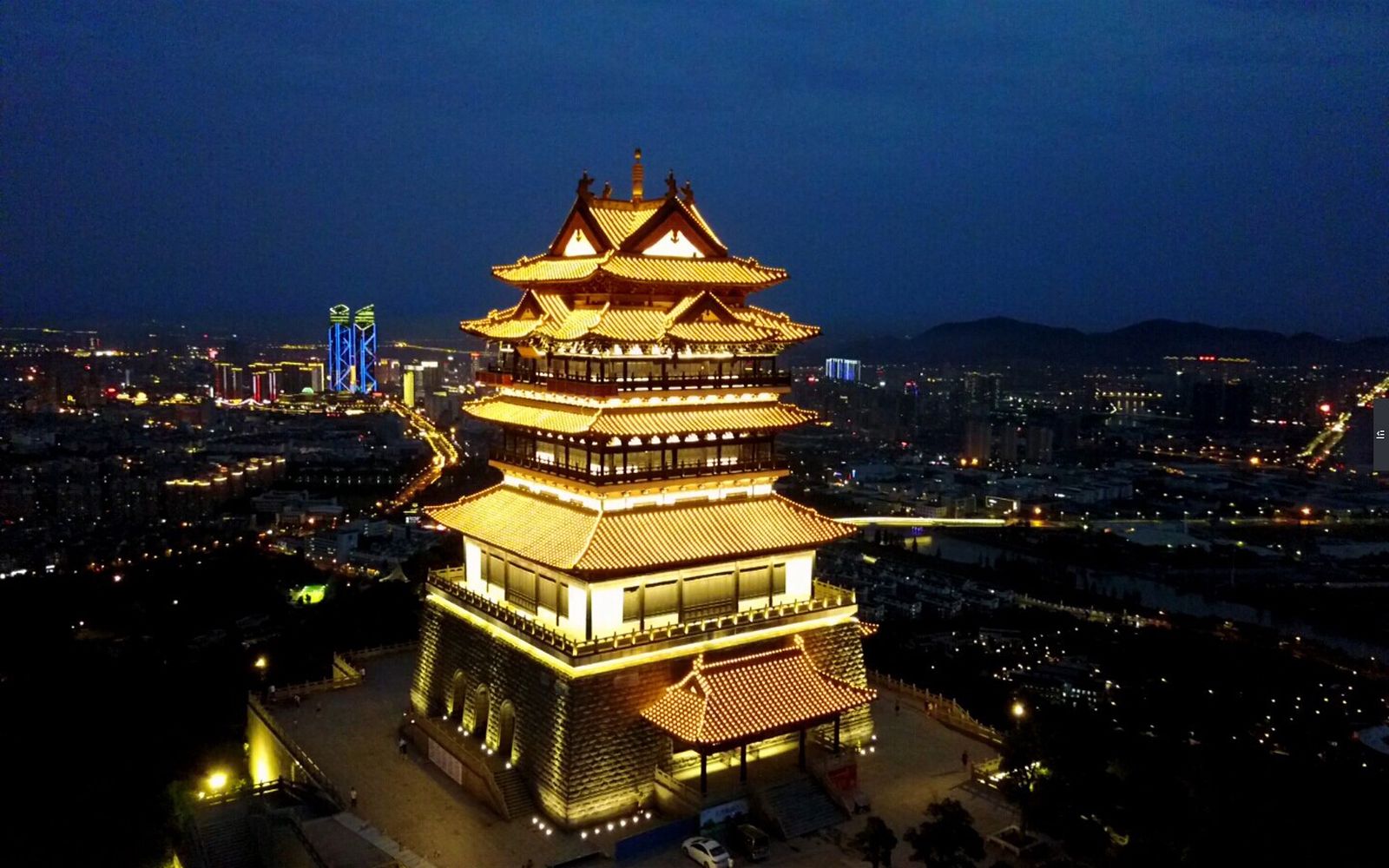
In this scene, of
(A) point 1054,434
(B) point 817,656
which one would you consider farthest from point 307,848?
(A) point 1054,434

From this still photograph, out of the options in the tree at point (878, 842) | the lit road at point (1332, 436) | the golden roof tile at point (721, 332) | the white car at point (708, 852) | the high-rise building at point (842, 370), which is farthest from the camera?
the high-rise building at point (842, 370)

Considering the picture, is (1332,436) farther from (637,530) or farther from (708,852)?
(708,852)

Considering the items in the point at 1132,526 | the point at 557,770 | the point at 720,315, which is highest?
the point at 720,315

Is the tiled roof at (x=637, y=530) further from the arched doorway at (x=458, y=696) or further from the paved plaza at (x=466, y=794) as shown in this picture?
the paved plaza at (x=466, y=794)

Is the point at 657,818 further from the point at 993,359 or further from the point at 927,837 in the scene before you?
the point at 993,359

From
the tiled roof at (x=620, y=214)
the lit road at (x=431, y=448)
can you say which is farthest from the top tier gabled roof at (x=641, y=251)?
the lit road at (x=431, y=448)

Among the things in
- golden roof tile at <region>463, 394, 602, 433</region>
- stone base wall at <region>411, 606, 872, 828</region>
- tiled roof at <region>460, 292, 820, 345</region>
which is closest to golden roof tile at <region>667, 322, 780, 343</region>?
tiled roof at <region>460, 292, 820, 345</region>

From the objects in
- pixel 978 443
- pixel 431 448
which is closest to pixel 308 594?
pixel 431 448
